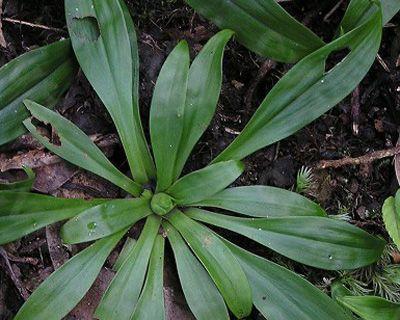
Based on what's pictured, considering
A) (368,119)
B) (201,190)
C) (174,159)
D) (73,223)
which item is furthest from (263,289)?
(368,119)

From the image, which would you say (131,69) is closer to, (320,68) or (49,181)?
(49,181)

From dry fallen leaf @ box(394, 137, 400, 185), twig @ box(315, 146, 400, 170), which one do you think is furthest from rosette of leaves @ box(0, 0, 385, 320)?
dry fallen leaf @ box(394, 137, 400, 185)

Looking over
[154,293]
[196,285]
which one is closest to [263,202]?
[196,285]

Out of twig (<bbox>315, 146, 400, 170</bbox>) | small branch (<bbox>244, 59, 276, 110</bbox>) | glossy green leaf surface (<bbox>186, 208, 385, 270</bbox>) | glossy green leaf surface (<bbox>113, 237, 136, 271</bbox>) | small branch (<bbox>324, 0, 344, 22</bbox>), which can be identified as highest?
small branch (<bbox>324, 0, 344, 22</bbox>)

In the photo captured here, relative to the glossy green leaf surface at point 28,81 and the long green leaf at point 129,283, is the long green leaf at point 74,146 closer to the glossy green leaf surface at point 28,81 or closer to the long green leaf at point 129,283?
the glossy green leaf surface at point 28,81

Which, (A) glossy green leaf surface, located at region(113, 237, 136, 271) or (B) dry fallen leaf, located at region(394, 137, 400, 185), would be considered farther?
(B) dry fallen leaf, located at region(394, 137, 400, 185)

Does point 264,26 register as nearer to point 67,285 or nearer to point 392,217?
point 392,217

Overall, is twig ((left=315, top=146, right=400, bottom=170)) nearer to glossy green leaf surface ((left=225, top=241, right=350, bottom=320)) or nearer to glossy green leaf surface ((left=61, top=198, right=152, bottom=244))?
glossy green leaf surface ((left=225, top=241, right=350, bottom=320))
